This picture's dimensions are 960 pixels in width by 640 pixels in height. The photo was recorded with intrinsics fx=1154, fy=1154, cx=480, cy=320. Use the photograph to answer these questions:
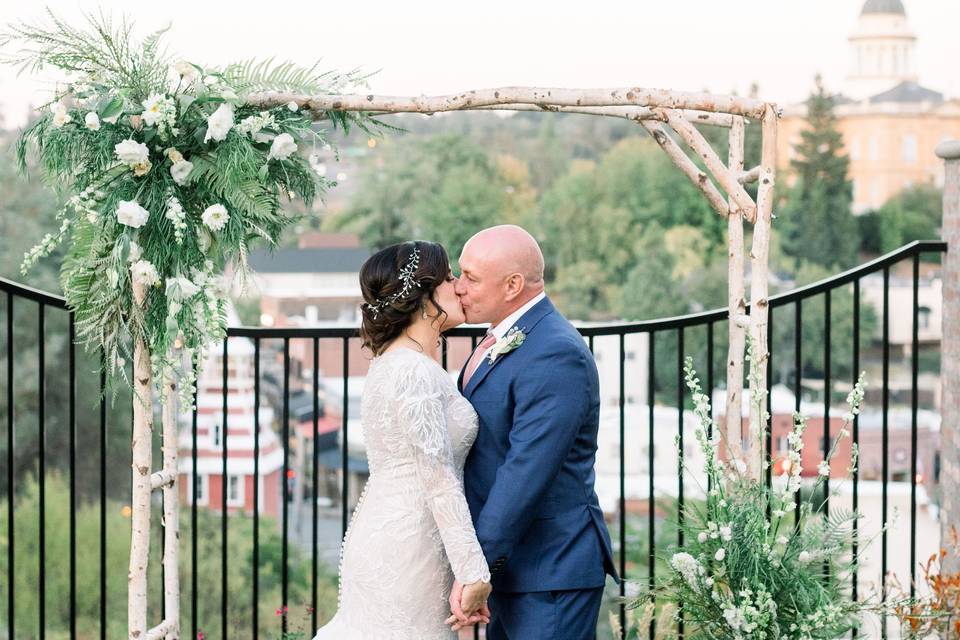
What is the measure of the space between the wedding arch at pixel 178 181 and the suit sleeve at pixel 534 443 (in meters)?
0.59

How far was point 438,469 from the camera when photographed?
2717mm

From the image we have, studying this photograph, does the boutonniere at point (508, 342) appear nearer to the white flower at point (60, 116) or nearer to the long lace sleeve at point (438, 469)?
the long lace sleeve at point (438, 469)

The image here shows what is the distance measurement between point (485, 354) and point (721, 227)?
187 ft

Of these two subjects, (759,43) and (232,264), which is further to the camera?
(759,43)

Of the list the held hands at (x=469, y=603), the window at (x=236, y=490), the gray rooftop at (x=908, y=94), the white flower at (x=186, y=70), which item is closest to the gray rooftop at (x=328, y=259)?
the window at (x=236, y=490)

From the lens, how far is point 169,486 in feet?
10.9

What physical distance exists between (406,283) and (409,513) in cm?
56

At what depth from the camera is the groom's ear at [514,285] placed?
2.86 meters

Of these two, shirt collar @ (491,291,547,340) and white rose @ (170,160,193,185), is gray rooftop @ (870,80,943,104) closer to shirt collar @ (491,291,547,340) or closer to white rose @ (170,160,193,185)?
shirt collar @ (491,291,547,340)

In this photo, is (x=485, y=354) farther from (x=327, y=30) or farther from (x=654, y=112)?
(x=327, y=30)

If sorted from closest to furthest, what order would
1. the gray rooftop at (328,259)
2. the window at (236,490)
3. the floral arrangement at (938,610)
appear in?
the floral arrangement at (938,610) < the window at (236,490) < the gray rooftop at (328,259)

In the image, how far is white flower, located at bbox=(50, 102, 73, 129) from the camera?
292cm

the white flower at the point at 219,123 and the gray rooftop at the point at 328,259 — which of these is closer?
the white flower at the point at 219,123

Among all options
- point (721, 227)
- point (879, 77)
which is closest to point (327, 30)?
point (721, 227)
